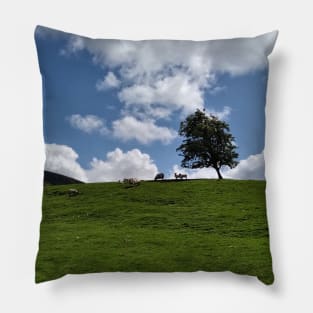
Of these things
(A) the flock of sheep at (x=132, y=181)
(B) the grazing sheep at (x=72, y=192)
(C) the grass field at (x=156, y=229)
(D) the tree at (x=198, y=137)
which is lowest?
(C) the grass field at (x=156, y=229)

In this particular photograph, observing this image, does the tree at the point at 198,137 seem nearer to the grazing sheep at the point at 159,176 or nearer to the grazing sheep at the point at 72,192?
the grazing sheep at the point at 159,176

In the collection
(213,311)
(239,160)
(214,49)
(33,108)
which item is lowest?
(213,311)

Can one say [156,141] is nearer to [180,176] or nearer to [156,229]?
[180,176]

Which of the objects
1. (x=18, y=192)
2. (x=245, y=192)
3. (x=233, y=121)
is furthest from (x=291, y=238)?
(x=18, y=192)

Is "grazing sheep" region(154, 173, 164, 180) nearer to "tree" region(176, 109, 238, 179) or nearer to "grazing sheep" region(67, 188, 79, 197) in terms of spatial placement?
"tree" region(176, 109, 238, 179)

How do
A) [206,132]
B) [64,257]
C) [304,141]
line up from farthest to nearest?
[304,141], [206,132], [64,257]

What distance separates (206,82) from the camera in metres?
2.06

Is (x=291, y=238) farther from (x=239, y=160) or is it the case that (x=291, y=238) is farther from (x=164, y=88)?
(x=164, y=88)

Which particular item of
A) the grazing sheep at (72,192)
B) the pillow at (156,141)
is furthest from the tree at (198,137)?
the grazing sheep at (72,192)

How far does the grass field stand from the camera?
194cm

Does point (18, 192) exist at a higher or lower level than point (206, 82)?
lower

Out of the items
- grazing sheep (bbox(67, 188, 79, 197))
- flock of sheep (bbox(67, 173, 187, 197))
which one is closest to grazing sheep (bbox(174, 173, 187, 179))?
flock of sheep (bbox(67, 173, 187, 197))

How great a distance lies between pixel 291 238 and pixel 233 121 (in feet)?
1.88

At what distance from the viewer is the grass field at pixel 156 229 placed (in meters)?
1.94
